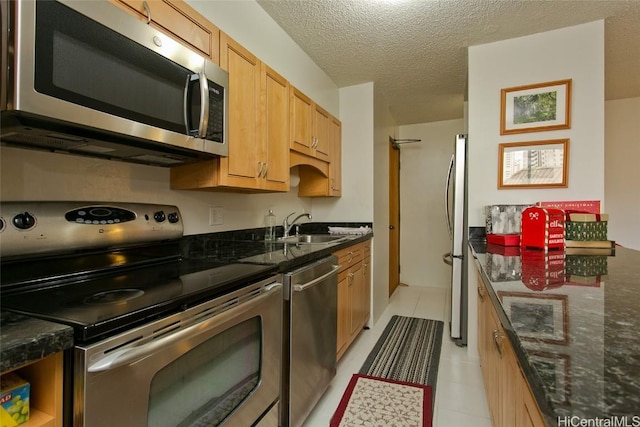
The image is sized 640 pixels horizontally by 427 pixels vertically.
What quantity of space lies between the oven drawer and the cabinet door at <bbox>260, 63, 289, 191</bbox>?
0.76 meters

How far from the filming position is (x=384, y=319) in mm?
3316

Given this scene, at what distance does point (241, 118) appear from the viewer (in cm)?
161

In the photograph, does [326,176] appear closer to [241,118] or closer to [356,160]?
[356,160]

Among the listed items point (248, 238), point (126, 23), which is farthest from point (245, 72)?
point (248, 238)

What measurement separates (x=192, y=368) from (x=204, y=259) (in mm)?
615

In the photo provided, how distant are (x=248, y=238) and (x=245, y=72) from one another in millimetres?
1101

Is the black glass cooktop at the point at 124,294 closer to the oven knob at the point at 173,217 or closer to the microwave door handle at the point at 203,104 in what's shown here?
the oven knob at the point at 173,217

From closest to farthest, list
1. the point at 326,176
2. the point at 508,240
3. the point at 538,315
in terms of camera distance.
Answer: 1. the point at 538,315
2. the point at 508,240
3. the point at 326,176

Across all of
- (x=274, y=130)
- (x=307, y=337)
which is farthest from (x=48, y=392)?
(x=274, y=130)

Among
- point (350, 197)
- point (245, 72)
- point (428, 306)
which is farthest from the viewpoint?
point (428, 306)

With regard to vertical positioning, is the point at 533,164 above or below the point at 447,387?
above

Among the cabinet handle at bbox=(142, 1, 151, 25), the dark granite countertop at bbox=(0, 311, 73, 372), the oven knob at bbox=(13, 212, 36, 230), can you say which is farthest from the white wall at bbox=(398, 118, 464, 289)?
the dark granite countertop at bbox=(0, 311, 73, 372)

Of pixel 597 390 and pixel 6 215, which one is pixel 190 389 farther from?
pixel 597 390

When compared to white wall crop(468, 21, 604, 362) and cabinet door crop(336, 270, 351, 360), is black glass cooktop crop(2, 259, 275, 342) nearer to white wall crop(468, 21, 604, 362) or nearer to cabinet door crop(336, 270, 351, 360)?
cabinet door crop(336, 270, 351, 360)
